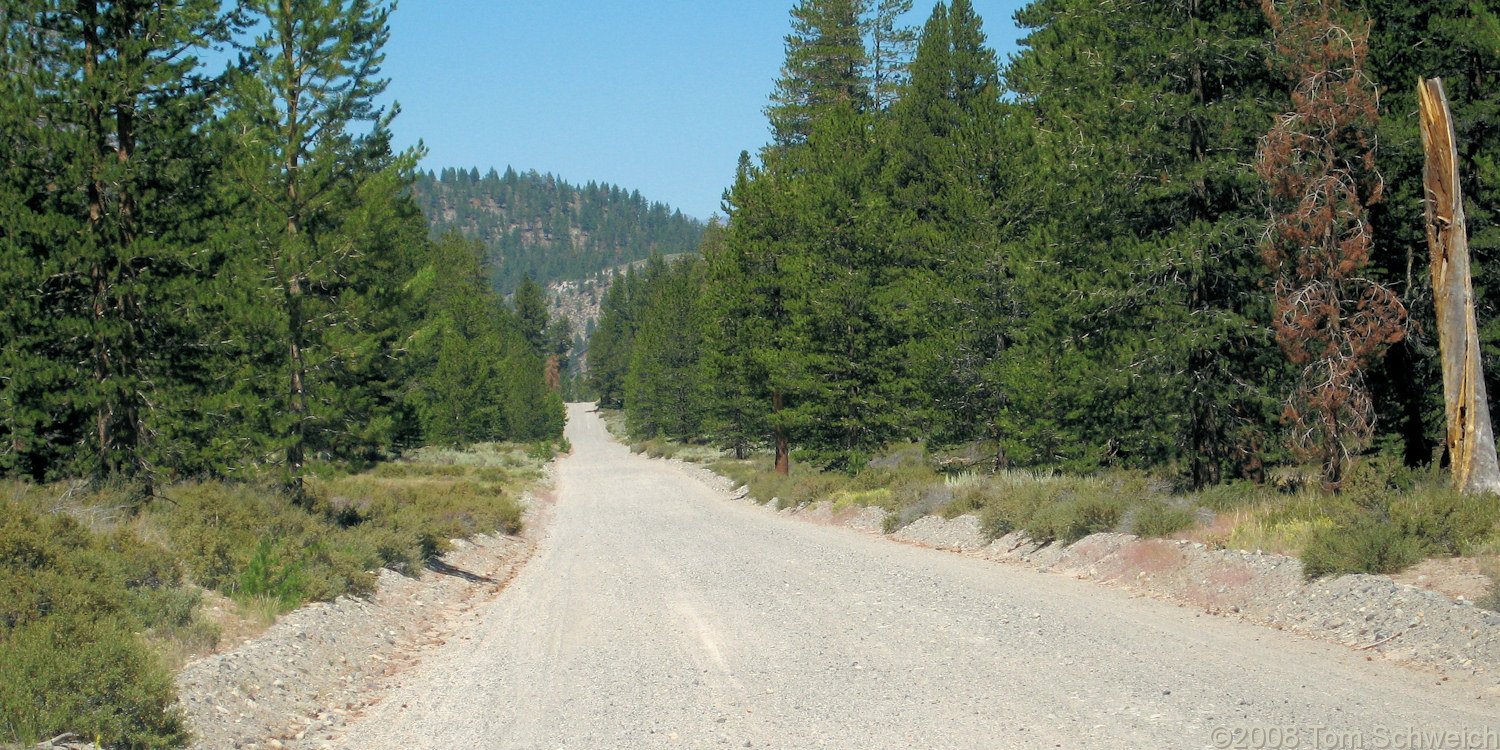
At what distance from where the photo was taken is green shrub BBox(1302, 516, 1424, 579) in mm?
8586

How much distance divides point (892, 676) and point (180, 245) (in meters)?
12.6

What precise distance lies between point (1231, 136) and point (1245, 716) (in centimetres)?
1176

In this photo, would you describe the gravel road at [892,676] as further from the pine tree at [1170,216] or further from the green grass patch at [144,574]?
the pine tree at [1170,216]

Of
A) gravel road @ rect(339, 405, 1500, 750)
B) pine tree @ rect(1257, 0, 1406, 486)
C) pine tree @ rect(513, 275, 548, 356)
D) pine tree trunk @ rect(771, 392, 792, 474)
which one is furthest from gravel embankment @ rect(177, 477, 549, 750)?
pine tree @ rect(513, 275, 548, 356)

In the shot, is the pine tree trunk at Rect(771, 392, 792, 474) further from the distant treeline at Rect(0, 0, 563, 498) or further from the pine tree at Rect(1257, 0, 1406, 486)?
the pine tree at Rect(1257, 0, 1406, 486)

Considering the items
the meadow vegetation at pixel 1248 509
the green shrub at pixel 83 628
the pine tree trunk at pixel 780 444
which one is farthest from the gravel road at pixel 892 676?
the pine tree trunk at pixel 780 444

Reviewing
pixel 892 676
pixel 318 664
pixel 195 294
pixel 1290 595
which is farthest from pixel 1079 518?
pixel 195 294

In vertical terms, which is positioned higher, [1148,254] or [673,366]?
[1148,254]

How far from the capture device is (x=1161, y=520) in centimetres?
1198

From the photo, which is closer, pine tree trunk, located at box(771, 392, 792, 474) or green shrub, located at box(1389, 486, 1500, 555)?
green shrub, located at box(1389, 486, 1500, 555)

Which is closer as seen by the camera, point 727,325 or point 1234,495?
point 1234,495

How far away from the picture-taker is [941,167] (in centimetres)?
2469

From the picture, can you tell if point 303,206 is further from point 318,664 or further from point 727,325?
point 727,325

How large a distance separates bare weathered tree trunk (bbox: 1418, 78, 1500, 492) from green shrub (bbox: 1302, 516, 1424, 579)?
2416mm
